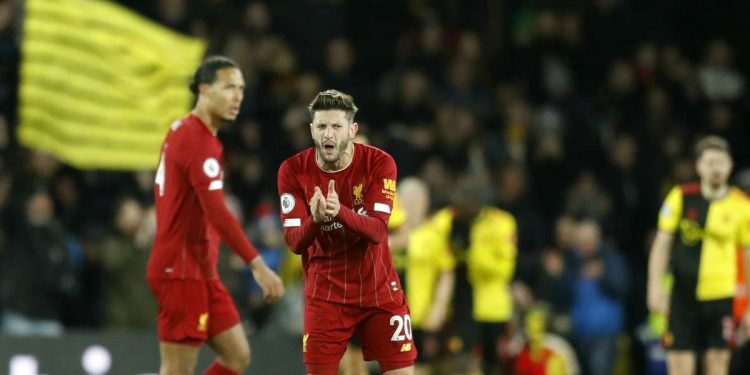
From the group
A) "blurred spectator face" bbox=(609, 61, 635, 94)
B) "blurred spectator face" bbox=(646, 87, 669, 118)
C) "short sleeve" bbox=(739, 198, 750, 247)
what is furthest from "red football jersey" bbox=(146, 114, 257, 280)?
"blurred spectator face" bbox=(609, 61, 635, 94)

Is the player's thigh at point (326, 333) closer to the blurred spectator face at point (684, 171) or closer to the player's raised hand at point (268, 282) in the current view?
the player's raised hand at point (268, 282)

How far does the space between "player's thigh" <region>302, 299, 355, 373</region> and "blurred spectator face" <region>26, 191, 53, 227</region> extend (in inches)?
208

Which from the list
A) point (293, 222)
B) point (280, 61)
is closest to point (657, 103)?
point (280, 61)

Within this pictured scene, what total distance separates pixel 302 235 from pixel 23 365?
167 inches

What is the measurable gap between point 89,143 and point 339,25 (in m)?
6.00

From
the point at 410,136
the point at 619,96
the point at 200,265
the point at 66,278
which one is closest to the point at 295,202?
the point at 200,265

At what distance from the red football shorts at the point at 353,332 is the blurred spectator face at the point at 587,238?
6.64 meters

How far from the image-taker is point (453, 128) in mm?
14844

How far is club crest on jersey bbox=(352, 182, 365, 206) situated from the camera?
6953 mm

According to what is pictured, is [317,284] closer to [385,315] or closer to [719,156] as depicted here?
[385,315]

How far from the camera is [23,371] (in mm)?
10070

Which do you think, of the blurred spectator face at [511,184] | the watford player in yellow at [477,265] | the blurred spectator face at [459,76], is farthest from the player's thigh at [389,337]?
the blurred spectator face at [459,76]

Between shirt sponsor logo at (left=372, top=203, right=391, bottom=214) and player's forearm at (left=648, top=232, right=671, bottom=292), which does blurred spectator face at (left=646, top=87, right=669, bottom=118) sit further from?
shirt sponsor logo at (left=372, top=203, right=391, bottom=214)

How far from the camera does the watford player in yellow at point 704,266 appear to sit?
384 inches
